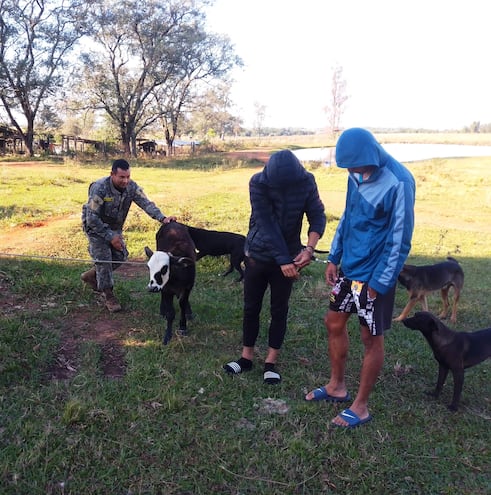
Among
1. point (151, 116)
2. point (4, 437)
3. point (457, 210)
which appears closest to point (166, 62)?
point (151, 116)

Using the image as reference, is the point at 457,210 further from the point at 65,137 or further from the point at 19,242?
the point at 65,137

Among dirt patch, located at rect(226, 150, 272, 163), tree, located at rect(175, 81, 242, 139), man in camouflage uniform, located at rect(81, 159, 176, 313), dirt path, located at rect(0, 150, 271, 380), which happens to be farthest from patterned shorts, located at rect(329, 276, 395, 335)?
tree, located at rect(175, 81, 242, 139)

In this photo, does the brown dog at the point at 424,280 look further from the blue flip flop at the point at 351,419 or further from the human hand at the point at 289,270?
the human hand at the point at 289,270

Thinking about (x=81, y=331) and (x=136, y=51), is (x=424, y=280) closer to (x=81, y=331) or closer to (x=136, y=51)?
(x=81, y=331)

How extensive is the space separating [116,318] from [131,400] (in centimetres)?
175

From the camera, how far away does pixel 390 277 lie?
2973 mm

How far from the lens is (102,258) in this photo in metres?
5.25

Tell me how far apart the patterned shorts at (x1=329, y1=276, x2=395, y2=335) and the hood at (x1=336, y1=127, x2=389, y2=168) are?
82cm

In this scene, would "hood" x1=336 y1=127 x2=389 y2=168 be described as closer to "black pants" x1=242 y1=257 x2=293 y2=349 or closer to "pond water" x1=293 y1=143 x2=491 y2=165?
"black pants" x1=242 y1=257 x2=293 y2=349

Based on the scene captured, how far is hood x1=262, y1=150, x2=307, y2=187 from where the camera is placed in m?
3.47

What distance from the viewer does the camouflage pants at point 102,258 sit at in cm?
521

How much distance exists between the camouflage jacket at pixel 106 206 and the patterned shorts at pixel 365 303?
2.63 m

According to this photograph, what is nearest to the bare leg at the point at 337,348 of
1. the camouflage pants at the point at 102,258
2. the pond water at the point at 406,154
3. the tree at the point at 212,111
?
the camouflage pants at the point at 102,258

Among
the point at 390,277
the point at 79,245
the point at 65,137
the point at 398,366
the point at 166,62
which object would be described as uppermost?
the point at 166,62
